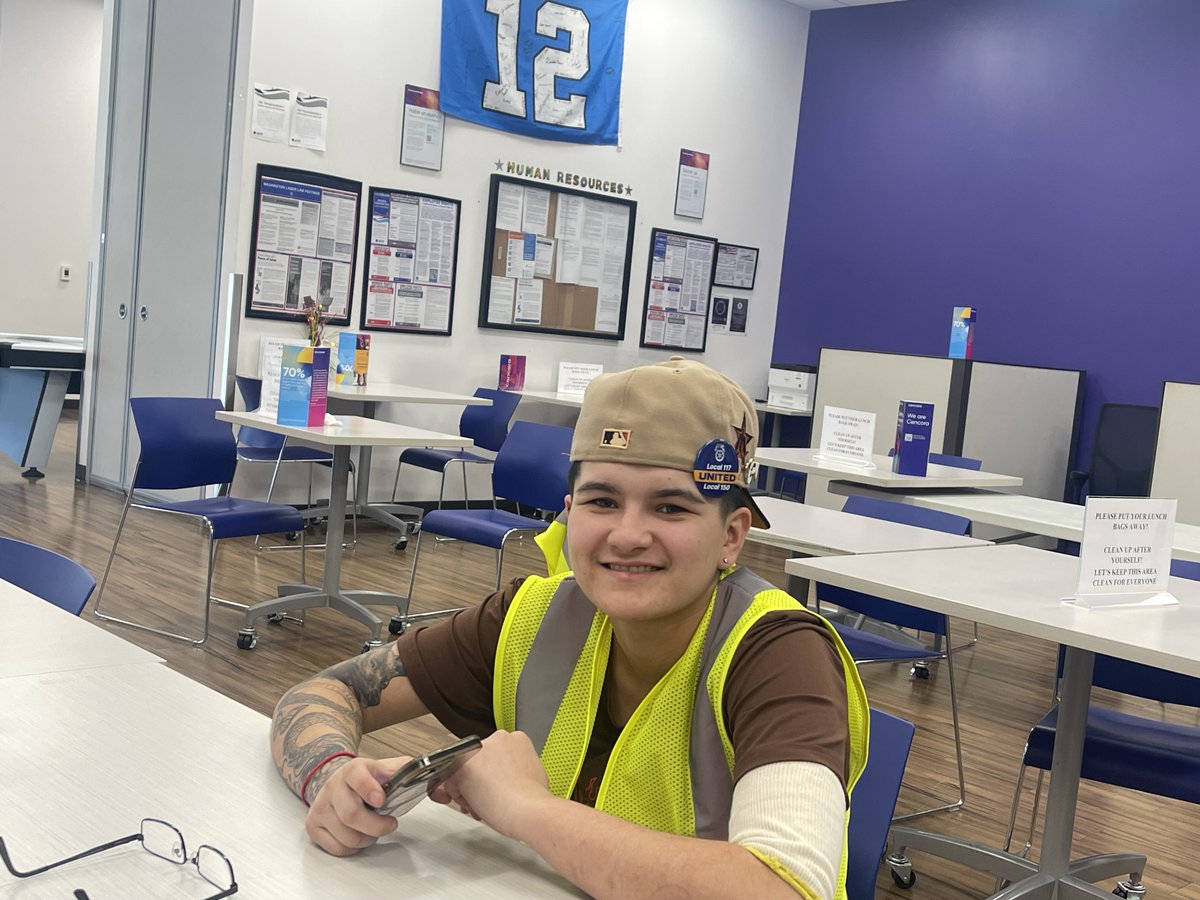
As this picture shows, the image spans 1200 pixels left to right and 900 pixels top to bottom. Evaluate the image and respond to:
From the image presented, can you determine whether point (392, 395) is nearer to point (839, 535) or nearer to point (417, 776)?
point (839, 535)

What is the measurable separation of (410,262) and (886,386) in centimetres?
270

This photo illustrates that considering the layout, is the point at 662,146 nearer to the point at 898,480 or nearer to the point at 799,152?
the point at 799,152

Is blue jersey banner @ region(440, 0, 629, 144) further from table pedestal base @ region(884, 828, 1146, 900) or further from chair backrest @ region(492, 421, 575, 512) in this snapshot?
table pedestal base @ region(884, 828, 1146, 900)

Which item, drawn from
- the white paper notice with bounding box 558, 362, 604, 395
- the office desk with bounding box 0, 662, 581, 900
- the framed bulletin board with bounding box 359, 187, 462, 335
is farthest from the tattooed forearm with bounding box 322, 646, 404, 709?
the white paper notice with bounding box 558, 362, 604, 395

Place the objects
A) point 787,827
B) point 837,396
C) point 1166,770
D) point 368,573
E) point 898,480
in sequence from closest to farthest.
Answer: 1. point 787,827
2. point 1166,770
3. point 898,480
4. point 368,573
5. point 837,396

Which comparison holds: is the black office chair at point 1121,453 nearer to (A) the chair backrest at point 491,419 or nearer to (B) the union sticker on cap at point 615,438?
(A) the chair backrest at point 491,419

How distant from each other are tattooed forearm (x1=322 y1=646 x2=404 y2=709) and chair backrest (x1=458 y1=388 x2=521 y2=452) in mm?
4999

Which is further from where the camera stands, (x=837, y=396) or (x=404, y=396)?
(x=837, y=396)

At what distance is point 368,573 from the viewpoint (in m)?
5.49

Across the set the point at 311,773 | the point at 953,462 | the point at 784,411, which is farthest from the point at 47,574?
the point at 784,411

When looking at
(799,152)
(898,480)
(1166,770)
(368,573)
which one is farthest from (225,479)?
(799,152)

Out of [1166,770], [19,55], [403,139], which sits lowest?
[1166,770]

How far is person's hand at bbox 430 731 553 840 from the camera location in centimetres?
114

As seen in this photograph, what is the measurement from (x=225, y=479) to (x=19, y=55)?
725 centimetres
